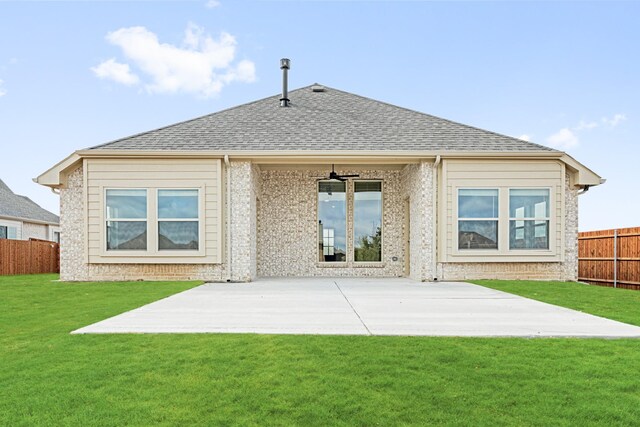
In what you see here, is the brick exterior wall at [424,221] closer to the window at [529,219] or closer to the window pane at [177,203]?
the window at [529,219]

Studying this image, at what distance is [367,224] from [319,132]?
317 centimetres

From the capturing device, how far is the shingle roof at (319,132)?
10695 millimetres

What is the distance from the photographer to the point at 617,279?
1202 cm

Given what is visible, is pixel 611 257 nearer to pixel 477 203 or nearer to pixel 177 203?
pixel 477 203

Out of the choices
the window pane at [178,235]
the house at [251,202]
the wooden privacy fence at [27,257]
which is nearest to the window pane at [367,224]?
the house at [251,202]

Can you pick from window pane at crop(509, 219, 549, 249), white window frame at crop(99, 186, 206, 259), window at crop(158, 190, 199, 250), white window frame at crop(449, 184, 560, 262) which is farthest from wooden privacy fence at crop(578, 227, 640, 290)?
window at crop(158, 190, 199, 250)

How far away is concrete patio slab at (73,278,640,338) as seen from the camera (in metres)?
4.50

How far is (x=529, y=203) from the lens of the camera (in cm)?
1053

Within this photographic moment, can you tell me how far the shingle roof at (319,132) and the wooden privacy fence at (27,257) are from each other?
28.3ft

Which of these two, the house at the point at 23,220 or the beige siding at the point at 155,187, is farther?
the house at the point at 23,220

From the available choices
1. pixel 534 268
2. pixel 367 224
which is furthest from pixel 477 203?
pixel 367 224

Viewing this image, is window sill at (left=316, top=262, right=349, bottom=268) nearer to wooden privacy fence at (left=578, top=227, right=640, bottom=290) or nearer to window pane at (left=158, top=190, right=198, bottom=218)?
window pane at (left=158, top=190, right=198, bottom=218)

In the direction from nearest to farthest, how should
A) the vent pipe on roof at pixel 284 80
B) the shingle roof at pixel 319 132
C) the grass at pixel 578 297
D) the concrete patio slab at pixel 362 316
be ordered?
the concrete patio slab at pixel 362 316 < the grass at pixel 578 297 < the shingle roof at pixel 319 132 < the vent pipe on roof at pixel 284 80

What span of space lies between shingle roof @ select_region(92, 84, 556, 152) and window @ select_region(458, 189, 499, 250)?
122cm
